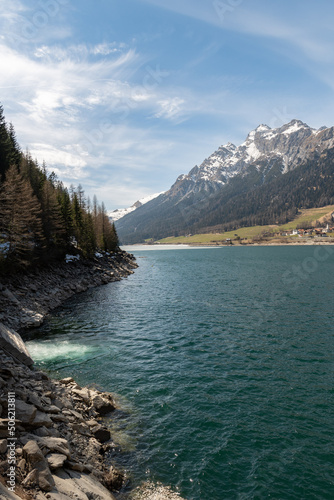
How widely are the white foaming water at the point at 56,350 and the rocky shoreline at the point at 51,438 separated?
4425mm

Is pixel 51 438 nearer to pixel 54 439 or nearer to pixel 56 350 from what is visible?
pixel 54 439

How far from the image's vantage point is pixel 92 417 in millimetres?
17219

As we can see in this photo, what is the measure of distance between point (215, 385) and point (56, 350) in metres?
17.8

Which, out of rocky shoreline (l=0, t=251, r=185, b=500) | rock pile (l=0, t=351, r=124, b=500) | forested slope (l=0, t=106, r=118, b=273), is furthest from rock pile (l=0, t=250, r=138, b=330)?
rock pile (l=0, t=351, r=124, b=500)

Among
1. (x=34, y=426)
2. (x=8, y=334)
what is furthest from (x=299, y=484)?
(x=8, y=334)

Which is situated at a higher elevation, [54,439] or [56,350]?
[54,439]

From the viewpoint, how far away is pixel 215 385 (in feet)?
70.4

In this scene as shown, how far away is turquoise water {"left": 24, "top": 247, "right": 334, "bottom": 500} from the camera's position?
1334 centimetres

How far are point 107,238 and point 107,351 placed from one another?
301 feet

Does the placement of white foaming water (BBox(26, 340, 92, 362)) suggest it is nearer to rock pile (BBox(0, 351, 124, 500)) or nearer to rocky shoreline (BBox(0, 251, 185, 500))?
rocky shoreline (BBox(0, 251, 185, 500))

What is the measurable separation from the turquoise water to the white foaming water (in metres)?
0.11

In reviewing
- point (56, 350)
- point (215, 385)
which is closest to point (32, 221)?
point (56, 350)

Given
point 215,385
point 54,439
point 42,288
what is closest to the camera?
point 54,439

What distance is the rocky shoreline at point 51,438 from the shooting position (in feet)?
31.9
